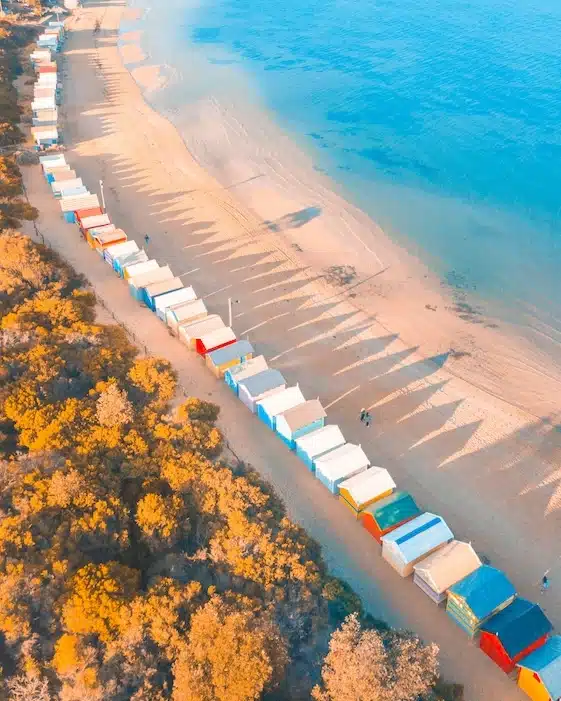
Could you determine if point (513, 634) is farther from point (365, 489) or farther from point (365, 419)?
point (365, 419)

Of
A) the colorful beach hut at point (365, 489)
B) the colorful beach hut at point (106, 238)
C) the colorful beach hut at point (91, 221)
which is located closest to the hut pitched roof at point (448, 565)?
the colorful beach hut at point (365, 489)

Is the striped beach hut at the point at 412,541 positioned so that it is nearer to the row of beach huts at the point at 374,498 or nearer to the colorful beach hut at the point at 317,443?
the row of beach huts at the point at 374,498

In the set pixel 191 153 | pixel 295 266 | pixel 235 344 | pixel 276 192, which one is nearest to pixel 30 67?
pixel 191 153

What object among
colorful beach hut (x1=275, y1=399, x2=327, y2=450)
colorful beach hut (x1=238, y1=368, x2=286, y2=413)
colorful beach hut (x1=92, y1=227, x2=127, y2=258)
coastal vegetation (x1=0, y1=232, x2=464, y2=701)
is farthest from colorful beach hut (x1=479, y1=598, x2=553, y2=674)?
colorful beach hut (x1=92, y1=227, x2=127, y2=258)

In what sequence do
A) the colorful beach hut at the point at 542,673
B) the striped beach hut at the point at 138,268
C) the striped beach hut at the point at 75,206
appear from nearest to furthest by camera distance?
the colorful beach hut at the point at 542,673 < the striped beach hut at the point at 138,268 < the striped beach hut at the point at 75,206

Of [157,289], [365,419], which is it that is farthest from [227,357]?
[365,419]
